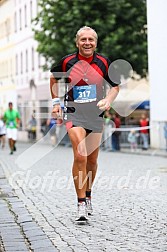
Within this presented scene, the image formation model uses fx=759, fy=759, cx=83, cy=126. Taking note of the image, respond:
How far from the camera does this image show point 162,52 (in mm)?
28891

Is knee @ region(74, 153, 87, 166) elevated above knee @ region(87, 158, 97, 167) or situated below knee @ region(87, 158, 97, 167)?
above

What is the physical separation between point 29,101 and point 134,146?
28.2m

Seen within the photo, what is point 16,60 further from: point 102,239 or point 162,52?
point 102,239

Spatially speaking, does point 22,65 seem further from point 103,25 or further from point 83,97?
point 83,97

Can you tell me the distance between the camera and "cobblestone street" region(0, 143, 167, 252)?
6.29m

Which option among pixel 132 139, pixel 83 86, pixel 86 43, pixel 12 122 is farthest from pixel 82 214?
pixel 132 139

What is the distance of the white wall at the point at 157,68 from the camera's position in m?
27.8

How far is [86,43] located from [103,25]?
2617cm

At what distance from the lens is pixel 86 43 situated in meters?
7.71

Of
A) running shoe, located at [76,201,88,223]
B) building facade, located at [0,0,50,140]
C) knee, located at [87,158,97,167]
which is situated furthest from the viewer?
building facade, located at [0,0,50,140]

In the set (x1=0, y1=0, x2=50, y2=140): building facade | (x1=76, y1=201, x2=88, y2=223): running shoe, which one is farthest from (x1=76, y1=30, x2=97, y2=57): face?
(x1=0, y1=0, x2=50, y2=140): building facade

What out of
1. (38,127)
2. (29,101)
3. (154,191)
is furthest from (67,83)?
(29,101)

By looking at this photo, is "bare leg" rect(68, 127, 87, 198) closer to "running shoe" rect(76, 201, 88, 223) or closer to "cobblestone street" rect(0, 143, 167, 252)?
"running shoe" rect(76, 201, 88, 223)

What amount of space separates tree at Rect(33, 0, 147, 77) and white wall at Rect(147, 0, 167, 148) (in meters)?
3.77
